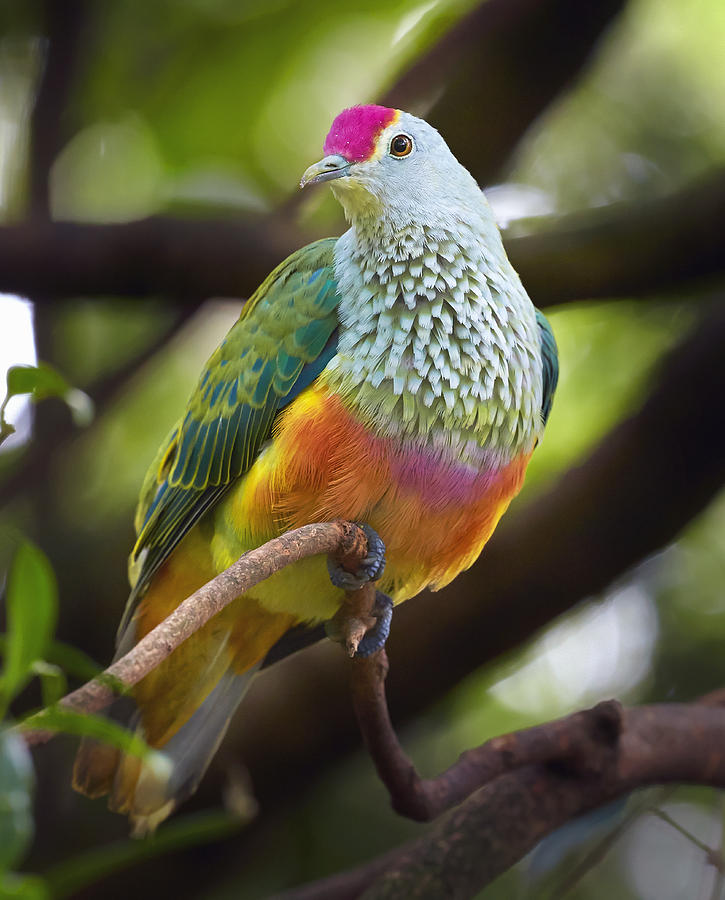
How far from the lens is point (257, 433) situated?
2207 mm

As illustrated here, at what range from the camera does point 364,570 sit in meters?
1.98

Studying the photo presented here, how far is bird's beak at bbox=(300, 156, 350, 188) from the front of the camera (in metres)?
2.07

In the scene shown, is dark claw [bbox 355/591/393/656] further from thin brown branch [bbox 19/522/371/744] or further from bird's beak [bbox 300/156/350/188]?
bird's beak [bbox 300/156/350/188]

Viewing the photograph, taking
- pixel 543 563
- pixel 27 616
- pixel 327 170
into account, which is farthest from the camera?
pixel 543 563

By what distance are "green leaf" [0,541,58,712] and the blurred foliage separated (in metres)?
2.58

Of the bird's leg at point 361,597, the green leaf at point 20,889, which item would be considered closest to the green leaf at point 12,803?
the green leaf at point 20,889

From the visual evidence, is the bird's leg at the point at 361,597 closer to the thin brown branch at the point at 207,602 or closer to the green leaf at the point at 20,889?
the thin brown branch at the point at 207,602

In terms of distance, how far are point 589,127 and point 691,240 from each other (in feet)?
4.33

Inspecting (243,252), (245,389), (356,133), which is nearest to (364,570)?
(245,389)

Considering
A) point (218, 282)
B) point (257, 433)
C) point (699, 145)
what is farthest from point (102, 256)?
point (699, 145)

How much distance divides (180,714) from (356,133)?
4.86 feet

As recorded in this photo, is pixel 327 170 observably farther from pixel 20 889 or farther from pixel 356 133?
pixel 20 889

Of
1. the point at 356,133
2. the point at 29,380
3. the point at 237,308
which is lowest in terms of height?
the point at 29,380

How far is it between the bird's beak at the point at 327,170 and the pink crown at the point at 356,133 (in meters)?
0.03
